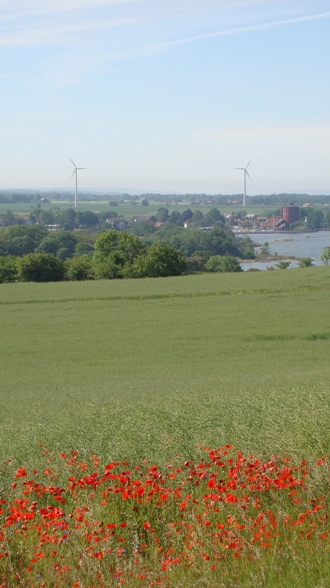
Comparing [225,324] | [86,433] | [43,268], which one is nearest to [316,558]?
[86,433]

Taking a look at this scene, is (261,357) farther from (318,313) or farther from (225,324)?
(318,313)

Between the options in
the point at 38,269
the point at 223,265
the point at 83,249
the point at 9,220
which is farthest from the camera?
the point at 9,220

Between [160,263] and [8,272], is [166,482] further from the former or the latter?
[160,263]

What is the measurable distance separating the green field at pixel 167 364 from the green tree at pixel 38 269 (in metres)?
12.6

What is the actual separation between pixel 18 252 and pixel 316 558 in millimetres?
105333

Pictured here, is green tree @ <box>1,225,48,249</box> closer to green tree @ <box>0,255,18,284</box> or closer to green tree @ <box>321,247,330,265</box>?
green tree @ <box>321,247,330,265</box>

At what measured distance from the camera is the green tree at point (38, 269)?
56.9m

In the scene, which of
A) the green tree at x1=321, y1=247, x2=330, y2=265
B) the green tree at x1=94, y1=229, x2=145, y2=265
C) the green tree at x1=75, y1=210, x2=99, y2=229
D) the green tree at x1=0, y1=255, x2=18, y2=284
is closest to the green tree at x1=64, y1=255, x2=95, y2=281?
the green tree at x1=0, y1=255, x2=18, y2=284

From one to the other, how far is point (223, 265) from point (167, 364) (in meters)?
57.4

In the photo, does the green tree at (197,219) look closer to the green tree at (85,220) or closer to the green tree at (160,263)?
the green tree at (85,220)

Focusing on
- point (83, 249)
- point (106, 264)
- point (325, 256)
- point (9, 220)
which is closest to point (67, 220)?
point (9, 220)

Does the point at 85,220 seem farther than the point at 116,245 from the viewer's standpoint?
Yes

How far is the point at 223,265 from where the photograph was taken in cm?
7769

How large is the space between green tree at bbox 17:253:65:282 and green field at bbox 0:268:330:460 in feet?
41.4
